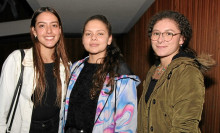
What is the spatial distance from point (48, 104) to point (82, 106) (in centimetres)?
36

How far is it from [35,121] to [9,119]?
8.9 inches

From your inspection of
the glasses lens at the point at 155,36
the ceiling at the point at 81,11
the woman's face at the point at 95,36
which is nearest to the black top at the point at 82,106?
the woman's face at the point at 95,36

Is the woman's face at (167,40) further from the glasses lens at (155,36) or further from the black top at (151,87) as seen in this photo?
the black top at (151,87)

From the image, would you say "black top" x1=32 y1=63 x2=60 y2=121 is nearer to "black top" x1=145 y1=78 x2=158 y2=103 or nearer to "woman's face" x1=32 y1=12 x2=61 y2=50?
"woman's face" x1=32 y1=12 x2=61 y2=50

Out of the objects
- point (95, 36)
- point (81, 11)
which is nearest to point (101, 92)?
point (95, 36)

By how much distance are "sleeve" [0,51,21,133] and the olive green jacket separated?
1177mm

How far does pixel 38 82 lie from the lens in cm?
178

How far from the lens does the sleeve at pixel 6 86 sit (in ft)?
5.43

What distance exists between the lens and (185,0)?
119 inches

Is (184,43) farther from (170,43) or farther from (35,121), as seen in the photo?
(35,121)

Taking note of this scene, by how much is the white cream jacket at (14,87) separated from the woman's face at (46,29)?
7.8 inches

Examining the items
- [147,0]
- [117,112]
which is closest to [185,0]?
[147,0]

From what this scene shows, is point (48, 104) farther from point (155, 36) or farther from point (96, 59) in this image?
point (155, 36)

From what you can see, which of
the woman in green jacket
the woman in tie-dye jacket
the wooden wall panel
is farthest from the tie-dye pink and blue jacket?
A: the wooden wall panel
